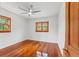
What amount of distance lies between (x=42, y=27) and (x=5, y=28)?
2.21 ft

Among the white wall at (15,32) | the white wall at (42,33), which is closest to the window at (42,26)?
the white wall at (42,33)

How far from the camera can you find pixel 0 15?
1.19 meters

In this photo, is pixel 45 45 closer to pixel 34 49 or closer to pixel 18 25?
pixel 34 49

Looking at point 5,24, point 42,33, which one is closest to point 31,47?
point 42,33

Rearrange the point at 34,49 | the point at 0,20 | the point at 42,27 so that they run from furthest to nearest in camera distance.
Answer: the point at 34,49
the point at 42,27
the point at 0,20

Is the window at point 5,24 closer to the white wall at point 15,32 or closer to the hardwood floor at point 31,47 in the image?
the white wall at point 15,32

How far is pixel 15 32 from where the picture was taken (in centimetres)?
143

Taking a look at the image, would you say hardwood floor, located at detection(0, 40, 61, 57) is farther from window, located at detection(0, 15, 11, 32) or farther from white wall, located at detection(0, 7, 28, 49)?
window, located at detection(0, 15, 11, 32)

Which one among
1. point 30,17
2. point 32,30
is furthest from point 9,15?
point 32,30

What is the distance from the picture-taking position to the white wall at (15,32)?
4.28ft

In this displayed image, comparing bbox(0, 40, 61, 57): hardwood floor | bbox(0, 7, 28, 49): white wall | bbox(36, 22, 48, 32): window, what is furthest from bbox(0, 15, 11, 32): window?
bbox(36, 22, 48, 32): window

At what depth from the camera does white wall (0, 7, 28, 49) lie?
1.30 metres

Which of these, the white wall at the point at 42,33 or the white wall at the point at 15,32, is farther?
the white wall at the point at 42,33

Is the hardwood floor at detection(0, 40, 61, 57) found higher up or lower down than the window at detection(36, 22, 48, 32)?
lower down
